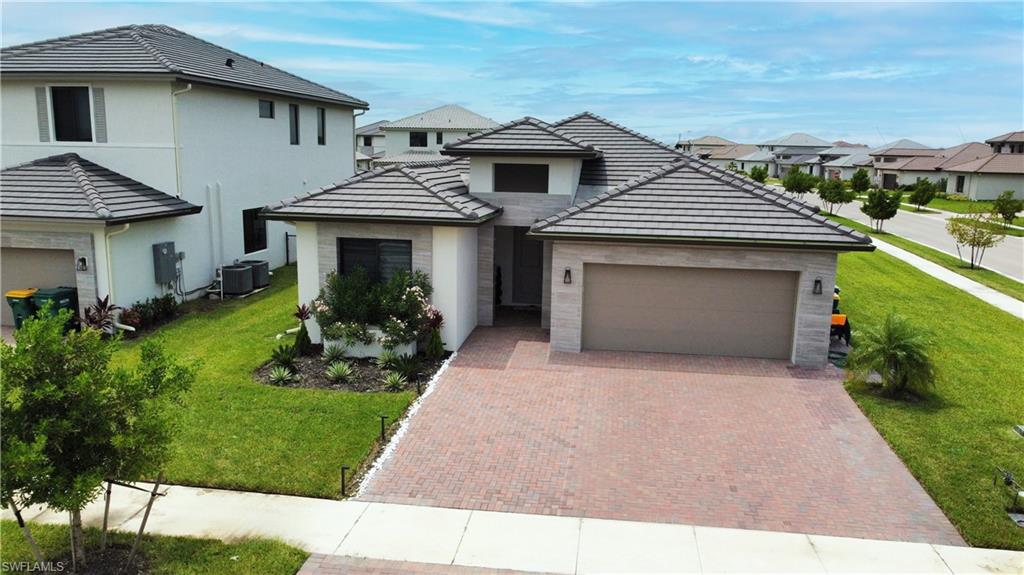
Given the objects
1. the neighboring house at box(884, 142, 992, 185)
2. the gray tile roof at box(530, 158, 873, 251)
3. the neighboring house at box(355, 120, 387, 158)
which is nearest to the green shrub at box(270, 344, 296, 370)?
the gray tile roof at box(530, 158, 873, 251)

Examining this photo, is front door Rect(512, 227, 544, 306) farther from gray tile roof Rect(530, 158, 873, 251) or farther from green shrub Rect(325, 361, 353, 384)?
green shrub Rect(325, 361, 353, 384)

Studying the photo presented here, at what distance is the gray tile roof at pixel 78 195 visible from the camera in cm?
1652

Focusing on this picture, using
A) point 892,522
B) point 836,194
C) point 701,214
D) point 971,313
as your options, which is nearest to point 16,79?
point 701,214

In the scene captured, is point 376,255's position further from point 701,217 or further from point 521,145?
point 701,217

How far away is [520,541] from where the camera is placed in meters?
8.46

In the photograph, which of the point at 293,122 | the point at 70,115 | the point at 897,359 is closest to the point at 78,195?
the point at 70,115

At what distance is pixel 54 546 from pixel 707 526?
7.55 metres

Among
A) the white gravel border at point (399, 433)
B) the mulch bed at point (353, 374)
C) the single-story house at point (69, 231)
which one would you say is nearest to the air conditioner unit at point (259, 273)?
the single-story house at point (69, 231)

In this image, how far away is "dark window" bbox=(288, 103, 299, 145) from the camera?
26.0 meters

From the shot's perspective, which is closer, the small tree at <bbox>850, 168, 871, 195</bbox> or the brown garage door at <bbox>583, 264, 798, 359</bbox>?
the brown garage door at <bbox>583, 264, 798, 359</bbox>

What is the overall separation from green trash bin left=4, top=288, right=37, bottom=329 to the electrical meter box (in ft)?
9.11

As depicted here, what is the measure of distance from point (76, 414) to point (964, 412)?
43.6 feet

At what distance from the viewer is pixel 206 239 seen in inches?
836

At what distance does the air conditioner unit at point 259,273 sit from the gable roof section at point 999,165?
212ft
